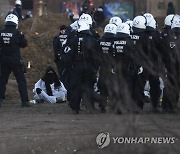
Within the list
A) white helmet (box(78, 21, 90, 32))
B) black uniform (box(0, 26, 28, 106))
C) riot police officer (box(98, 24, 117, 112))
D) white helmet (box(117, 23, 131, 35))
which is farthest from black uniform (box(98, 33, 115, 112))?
black uniform (box(0, 26, 28, 106))

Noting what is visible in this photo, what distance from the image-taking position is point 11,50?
51.3 feet

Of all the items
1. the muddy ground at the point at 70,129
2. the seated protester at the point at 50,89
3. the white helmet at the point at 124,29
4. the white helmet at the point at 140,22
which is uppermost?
the white helmet at the point at 140,22

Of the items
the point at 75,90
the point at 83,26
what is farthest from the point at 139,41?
the point at 75,90

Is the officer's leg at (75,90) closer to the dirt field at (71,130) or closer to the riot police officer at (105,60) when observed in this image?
the dirt field at (71,130)

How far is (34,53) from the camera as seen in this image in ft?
92.0

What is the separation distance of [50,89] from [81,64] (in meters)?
3.81

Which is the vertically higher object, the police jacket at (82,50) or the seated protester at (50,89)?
the police jacket at (82,50)

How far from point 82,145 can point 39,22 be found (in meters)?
25.7

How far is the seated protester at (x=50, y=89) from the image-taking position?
59.0 ft

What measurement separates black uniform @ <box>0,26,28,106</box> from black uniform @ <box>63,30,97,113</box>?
1.44 m

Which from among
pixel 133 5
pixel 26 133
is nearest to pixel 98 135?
pixel 26 133

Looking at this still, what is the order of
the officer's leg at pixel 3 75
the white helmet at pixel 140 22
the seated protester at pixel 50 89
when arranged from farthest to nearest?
the seated protester at pixel 50 89
the officer's leg at pixel 3 75
the white helmet at pixel 140 22

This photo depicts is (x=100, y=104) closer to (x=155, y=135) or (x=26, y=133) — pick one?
(x=26, y=133)

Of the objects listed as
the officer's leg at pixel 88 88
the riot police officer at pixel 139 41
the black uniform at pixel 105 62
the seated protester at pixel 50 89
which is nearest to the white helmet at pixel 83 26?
the black uniform at pixel 105 62
